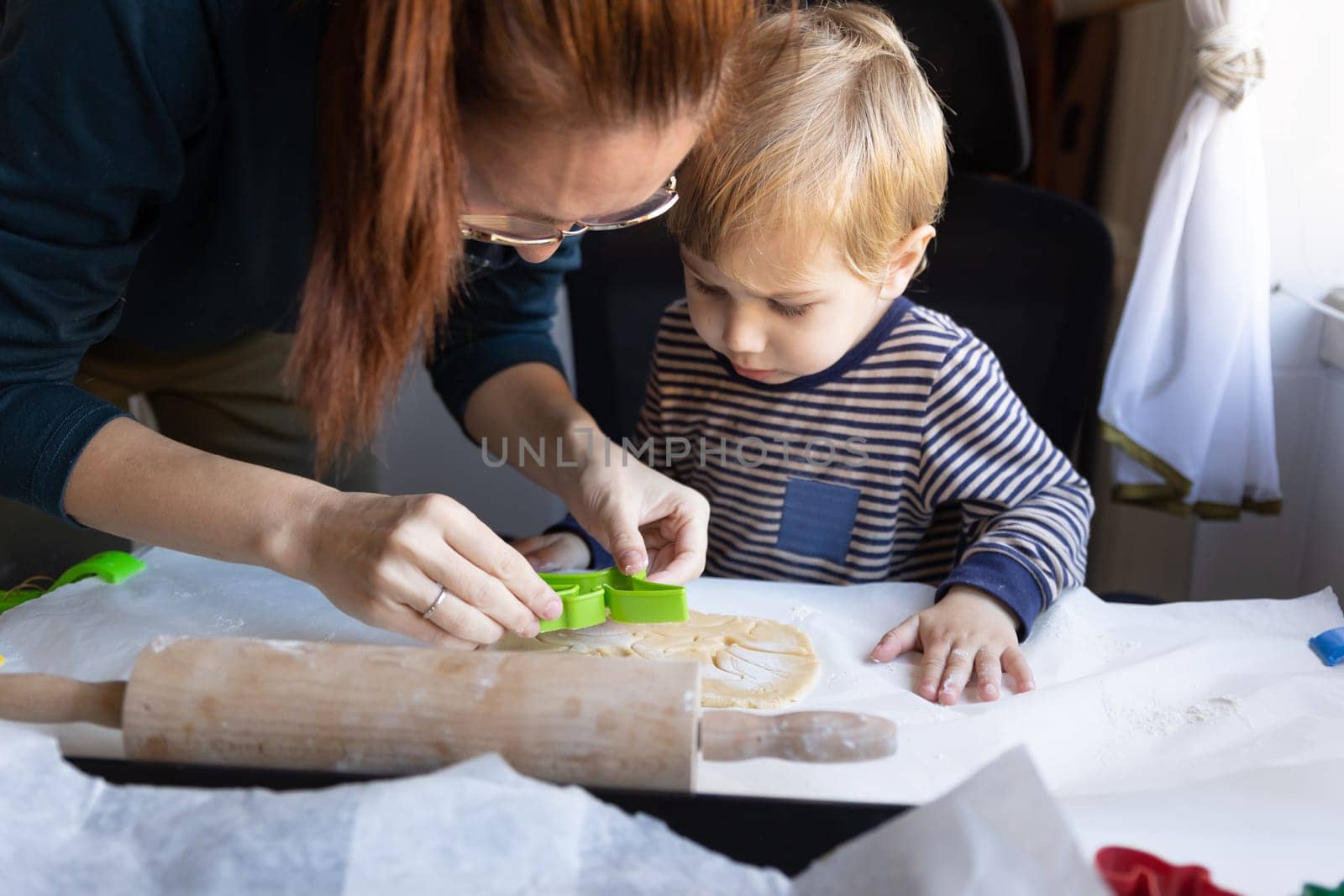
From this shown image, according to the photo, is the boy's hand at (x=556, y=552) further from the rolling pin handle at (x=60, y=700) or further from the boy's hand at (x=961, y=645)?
the rolling pin handle at (x=60, y=700)

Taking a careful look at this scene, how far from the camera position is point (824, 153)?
1009 millimetres

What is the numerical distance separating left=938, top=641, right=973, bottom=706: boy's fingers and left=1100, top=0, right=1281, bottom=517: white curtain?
654mm

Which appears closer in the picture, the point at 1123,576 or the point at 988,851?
the point at 988,851

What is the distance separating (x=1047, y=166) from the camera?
8.28ft

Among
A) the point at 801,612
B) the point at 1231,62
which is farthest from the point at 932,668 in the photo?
the point at 1231,62

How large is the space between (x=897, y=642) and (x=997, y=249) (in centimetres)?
60

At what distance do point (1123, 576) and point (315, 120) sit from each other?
5.41 ft

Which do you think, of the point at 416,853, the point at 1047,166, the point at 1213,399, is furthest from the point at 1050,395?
the point at 1047,166

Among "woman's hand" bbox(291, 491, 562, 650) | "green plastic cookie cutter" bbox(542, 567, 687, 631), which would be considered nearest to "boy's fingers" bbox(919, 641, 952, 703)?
"green plastic cookie cutter" bbox(542, 567, 687, 631)

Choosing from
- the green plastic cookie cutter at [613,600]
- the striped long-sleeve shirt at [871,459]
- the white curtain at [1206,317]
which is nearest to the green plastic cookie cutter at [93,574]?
the green plastic cookie cutter at [613,600]

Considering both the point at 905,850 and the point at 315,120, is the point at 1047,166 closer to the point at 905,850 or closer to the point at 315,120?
the point at 315,120

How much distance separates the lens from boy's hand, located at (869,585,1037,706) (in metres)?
0.87

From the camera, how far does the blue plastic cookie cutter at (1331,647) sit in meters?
0.87

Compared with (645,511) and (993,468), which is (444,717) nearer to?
(645,511)
